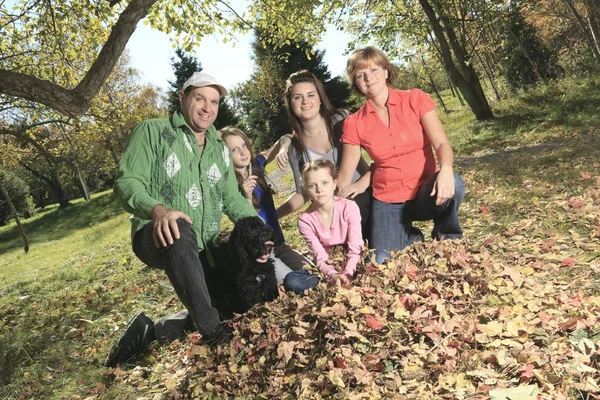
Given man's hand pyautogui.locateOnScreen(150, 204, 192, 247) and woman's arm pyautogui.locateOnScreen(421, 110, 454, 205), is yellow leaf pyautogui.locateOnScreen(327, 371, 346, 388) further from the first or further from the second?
woman's arm pyautogui.locateOnScreen(421, 110, 454, 205)

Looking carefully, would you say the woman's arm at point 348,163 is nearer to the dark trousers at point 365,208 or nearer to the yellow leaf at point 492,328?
the dark trousers at point 365,208

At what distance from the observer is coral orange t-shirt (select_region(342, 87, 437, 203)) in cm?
382

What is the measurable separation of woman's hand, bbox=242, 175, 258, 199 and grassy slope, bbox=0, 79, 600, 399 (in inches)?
64.5

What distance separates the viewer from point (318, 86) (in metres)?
4.30

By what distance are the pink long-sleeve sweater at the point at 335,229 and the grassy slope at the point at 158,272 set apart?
5.28 ft

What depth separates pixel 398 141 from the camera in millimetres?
3820

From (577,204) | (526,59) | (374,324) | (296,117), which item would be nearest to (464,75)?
(526,59)

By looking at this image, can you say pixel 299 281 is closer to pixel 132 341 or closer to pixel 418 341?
pixel 418 341

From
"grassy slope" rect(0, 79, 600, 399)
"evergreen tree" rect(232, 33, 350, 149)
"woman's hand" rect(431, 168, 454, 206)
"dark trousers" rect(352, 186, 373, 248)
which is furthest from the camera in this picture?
"evergreen tree" rect(232, 33, 350, 149)

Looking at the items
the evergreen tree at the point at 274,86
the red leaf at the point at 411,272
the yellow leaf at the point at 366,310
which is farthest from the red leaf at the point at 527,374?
the evergreen tree at the point at 274,86

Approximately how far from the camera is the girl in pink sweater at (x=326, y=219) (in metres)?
3.61

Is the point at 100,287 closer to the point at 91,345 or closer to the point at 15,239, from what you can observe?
the point at 91,345

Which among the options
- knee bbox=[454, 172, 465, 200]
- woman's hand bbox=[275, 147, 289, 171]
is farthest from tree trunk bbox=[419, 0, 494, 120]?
knee bbox=[454, 172, 465, 200]

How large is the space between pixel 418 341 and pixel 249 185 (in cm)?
234
